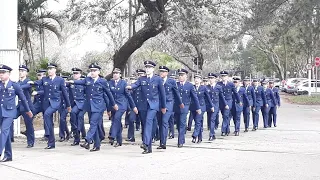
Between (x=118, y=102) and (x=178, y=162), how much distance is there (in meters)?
3.29

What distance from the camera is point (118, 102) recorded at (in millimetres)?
12422

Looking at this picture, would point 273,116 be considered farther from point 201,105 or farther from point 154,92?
point 154,92

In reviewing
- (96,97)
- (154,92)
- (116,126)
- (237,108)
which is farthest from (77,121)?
(237,108)

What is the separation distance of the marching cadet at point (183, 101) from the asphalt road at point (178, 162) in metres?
0.45

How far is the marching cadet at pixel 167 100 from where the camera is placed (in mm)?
11375

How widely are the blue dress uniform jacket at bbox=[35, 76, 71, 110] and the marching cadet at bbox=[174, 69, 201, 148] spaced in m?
2.75

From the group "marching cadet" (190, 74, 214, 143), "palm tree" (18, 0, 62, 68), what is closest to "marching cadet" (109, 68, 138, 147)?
"marching cadet" (190, 74, 214, 143)

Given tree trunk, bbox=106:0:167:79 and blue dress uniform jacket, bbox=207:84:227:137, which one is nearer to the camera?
blue dress uniform jacket, bbox=207:84:227:137

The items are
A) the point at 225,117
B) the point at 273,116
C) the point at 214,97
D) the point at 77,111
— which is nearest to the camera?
the point at 77,111

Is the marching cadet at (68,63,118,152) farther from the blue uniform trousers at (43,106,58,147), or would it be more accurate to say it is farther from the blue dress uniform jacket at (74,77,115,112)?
the blue uniform trousers at (43,106,58,147)

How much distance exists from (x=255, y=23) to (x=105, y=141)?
1626 centimetres

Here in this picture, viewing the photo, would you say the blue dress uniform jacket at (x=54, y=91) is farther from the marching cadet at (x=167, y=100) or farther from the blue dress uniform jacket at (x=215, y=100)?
the blue dress uniform jacket at (x=215, y=100)

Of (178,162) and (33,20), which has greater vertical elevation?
(33,20)

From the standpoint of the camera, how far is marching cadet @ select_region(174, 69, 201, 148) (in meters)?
12.2
